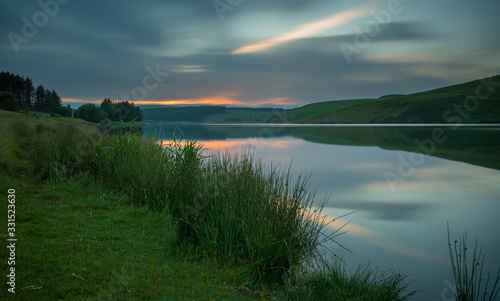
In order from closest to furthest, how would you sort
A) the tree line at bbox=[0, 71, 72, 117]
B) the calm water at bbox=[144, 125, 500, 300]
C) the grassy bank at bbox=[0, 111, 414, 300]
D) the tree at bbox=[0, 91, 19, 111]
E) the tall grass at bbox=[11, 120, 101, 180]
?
the grassy bank at bbox=[0, 111, 414, 300] → the calm water at bbox=[144, 125, 500, 300] → the tall grass at bbox=[11, 120, 101, 180] → the tree at bbox=[0, 91, 19, 111] → the tree line at bbox=[0, 71, 72, 117]

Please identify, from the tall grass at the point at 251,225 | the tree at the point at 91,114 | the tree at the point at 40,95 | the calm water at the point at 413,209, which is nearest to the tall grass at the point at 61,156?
the calm water at the point at 413,209

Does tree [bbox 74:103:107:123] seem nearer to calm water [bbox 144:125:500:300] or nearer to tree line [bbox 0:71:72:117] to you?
tree line [bbox 0:71:72:117]

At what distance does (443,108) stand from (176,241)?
11751 cm

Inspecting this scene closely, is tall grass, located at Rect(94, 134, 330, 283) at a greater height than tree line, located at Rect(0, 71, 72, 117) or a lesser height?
lesser

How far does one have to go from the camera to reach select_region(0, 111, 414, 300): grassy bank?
13.4 ft

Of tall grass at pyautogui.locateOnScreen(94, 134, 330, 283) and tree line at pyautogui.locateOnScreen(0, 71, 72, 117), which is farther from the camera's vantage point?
tree line at pyautogui.locateOnScreen(0, 71, 72, 117)

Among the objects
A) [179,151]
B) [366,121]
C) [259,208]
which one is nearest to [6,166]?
[179,151]

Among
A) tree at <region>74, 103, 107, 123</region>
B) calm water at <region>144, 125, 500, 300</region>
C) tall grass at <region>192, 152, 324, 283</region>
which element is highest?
tree at <region>74, 103, 107, 123</region>

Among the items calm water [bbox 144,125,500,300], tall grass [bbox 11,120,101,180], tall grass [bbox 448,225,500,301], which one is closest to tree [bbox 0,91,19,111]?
calm water [bbox 144,125,500,300]

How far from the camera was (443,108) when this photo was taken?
338 ft

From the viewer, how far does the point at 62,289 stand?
3.71 m

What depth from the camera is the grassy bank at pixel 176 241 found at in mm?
4086

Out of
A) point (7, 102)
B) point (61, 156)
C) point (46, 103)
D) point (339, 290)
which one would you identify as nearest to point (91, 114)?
point (7, 102)

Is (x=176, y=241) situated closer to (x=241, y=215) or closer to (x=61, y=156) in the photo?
(x=241, y=215)
